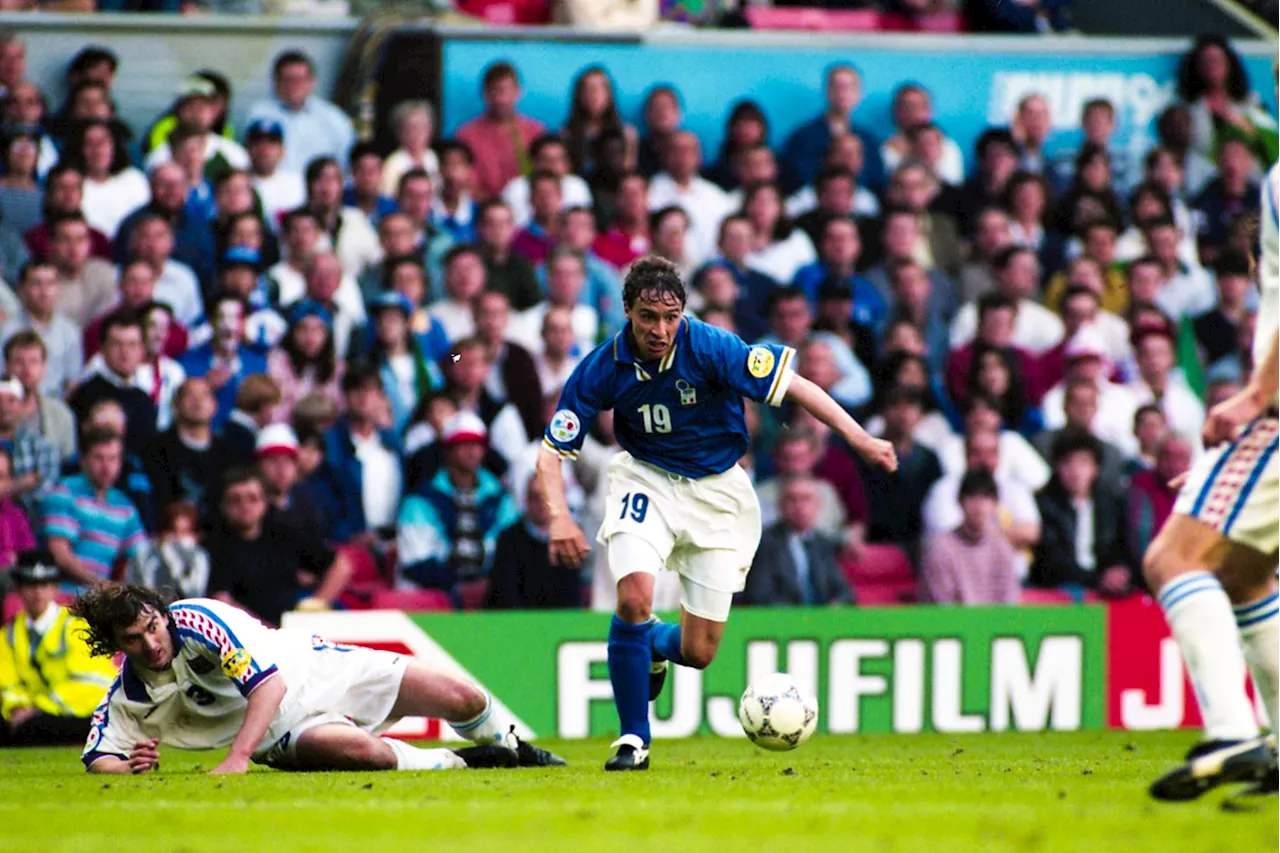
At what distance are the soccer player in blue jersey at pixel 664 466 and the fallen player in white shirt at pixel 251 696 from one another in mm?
845

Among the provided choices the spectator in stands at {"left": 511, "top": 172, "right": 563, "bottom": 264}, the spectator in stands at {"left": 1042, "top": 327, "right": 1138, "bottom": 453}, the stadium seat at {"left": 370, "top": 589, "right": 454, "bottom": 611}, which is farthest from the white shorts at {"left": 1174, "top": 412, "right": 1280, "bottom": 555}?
the spectator in stands at {"left": 511, "top": 172, "right": 563, "bottom": 264}

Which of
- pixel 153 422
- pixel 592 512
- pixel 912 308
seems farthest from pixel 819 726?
pixel 153 422

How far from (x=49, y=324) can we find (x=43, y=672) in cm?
261

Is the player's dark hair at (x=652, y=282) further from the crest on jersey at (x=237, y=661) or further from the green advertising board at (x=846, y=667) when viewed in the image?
the green advertising board at (x=846, y=667)

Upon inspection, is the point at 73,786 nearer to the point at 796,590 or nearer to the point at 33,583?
the point at 33,583

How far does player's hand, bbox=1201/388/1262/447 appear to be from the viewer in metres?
5.52

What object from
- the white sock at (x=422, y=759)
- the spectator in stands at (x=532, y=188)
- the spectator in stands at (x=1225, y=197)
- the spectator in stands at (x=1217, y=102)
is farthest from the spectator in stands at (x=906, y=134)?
the white sock at (x=422, y=759)

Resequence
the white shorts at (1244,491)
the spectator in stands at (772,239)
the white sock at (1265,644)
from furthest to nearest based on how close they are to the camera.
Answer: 1. the spectator in stands at (772,239)
2. the white sock at (1265,644)
3. the white shorts at (1244,491)

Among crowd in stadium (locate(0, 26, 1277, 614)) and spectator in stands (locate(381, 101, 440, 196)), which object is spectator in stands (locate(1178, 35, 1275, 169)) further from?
spectator in stands (locate(381, 101, 440, 196))

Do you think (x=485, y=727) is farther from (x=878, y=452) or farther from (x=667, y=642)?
(x=878, y=452)

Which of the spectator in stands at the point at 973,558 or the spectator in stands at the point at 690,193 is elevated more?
the spectator in stands at the point at 690,193

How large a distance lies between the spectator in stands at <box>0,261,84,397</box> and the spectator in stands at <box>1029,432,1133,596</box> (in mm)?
6719

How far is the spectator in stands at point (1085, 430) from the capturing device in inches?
545

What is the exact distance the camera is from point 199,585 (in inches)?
467
